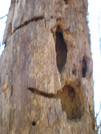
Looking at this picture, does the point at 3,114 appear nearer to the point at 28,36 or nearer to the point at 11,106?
the point at 11,106

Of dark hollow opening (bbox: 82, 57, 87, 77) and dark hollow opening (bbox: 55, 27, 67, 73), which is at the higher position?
dark hollow opening (bbox: 55, 27, 67, 73)

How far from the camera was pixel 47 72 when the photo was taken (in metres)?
1.61

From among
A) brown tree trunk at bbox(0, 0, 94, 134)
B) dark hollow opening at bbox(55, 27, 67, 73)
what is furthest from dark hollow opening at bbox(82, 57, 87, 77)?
dark hollow opening at bbox(55, 27, 67, 73)

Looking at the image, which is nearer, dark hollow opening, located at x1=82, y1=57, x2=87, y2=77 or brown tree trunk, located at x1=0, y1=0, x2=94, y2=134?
brown tree trunk, located at x1=0, y1=0, x2=94, y2=134

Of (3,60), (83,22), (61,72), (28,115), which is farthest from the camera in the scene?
(83,22)

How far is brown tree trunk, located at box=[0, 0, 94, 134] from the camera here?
60.5 inches

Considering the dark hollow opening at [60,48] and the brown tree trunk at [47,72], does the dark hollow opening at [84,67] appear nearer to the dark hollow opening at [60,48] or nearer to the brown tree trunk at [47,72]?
the brown tree trunk at [47,72]

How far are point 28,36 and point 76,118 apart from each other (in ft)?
2.92

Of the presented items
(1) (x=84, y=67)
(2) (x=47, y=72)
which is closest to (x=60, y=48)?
(1) (x=84, y=67)

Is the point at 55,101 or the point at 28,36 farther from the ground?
the point at 28,36

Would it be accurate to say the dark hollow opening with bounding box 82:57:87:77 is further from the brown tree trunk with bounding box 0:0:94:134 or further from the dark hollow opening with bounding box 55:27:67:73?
the dark hollow opening with bounding box 55:27:67:73

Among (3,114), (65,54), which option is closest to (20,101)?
(3,114)

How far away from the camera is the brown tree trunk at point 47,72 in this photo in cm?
154

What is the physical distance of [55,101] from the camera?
158cm
